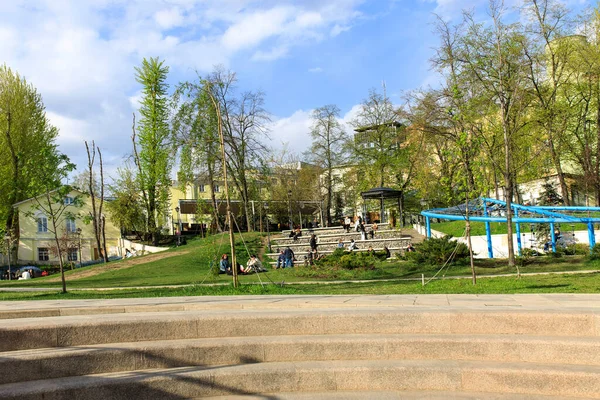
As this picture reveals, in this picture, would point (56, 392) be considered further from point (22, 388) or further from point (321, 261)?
point (321, 261)

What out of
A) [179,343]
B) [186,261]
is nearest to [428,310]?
[179,343]

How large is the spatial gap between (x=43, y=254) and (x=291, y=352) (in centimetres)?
6337

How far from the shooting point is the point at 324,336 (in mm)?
6879

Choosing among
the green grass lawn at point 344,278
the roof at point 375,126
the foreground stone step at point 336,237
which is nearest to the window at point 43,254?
the green grass lawn at point 344,278

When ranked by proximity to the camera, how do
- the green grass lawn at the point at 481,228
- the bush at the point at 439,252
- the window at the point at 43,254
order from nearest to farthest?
1. the bush at the point at 439,252
2. the green grass lawn at the point at 481,228
3. the window at the point at 43,254

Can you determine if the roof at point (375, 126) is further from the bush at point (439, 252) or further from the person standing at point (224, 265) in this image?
the person standing at point (224, 265)

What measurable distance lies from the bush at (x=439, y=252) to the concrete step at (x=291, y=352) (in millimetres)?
18347

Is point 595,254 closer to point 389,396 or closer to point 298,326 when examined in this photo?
point 298,326

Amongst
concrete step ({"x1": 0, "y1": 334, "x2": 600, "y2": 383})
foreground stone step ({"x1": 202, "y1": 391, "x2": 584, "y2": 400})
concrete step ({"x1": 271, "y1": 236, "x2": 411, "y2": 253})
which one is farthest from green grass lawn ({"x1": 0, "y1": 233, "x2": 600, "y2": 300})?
foreground stone step ({"x1": 202, "y1": 391, "x2": 584, "y2": 400})

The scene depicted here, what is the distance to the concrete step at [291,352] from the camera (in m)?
5.97

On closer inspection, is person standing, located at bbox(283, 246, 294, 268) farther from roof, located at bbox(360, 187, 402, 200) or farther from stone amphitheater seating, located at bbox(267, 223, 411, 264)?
roof, located at bbox(360, 187, 402, 200)

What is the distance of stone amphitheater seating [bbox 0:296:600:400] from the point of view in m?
5.72

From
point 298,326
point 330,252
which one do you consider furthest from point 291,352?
point 330,252

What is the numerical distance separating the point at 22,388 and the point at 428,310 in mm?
4963
